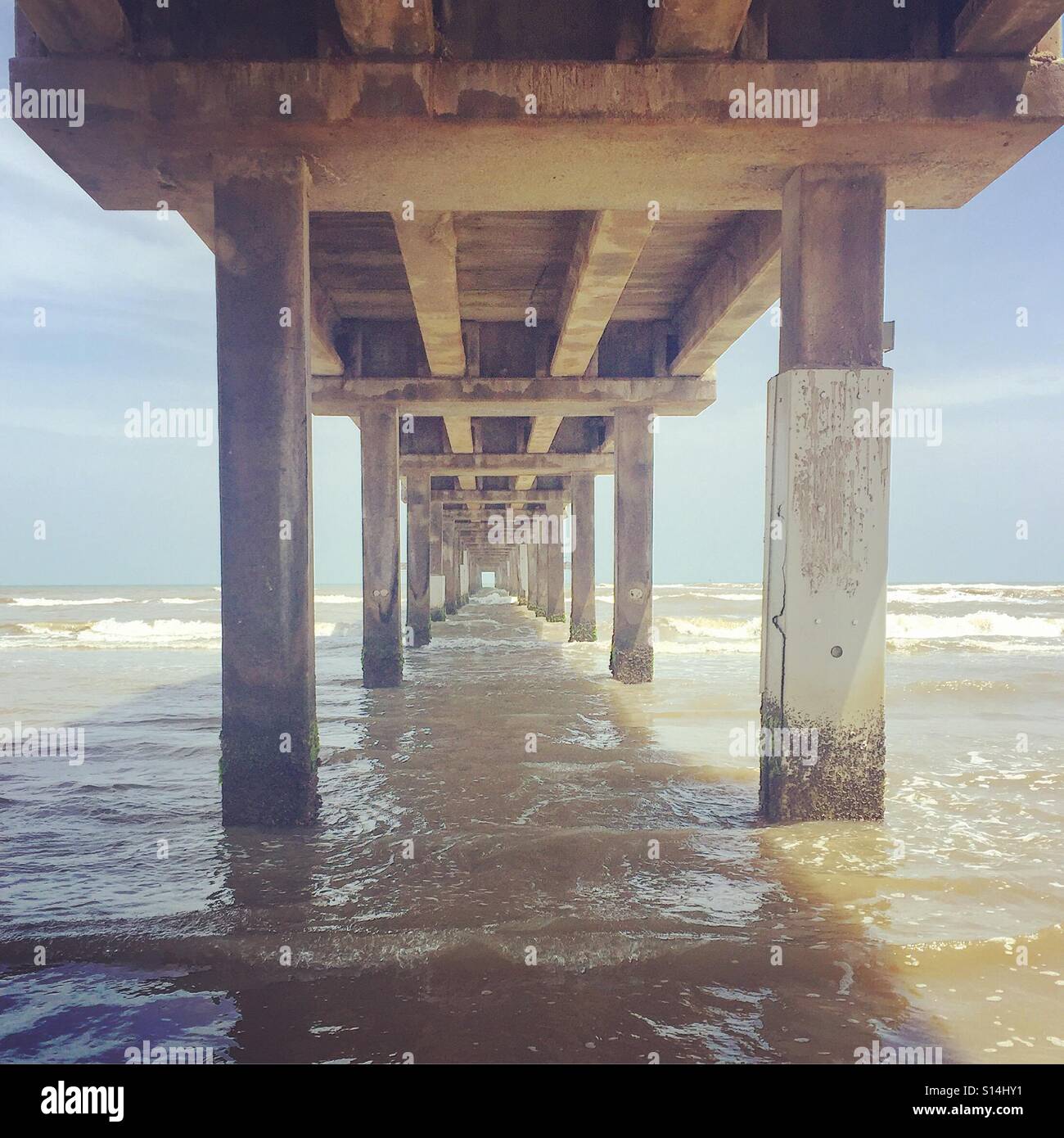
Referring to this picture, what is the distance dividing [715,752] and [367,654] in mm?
6097

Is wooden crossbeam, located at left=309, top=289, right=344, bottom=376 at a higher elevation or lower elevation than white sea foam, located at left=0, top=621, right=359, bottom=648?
higher

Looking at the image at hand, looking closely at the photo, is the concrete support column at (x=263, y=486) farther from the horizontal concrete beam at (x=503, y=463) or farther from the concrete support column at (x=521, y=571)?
the concrete support column at (x=521, y=571)

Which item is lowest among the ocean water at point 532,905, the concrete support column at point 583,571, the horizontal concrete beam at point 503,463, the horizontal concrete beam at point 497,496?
the ocean water at point 532,905

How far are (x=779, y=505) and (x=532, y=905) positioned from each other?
9.21 feet

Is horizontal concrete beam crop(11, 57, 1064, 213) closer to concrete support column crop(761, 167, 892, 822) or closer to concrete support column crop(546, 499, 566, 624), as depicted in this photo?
concrete support column crop(761, 167, 892, 822)

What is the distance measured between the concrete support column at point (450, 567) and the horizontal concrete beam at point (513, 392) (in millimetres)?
23043

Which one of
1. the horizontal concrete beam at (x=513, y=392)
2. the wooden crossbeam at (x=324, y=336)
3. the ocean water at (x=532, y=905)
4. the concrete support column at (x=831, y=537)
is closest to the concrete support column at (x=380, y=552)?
the horizontal concrete beam at (x=513, y=392)

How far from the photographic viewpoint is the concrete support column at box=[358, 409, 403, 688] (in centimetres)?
1150

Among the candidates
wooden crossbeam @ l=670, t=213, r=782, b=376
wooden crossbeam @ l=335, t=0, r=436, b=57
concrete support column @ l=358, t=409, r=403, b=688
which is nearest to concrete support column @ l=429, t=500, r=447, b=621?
concrete support column @ l=358, t=409, r=403, b=688

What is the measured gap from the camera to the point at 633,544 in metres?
11.7

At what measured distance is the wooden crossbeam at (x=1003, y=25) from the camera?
4363 mm

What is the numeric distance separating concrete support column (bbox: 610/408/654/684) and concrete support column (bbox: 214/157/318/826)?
23.9 feet

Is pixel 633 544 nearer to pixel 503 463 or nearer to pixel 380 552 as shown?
pixel 380 552

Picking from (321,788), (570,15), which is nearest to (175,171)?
(570,15)
